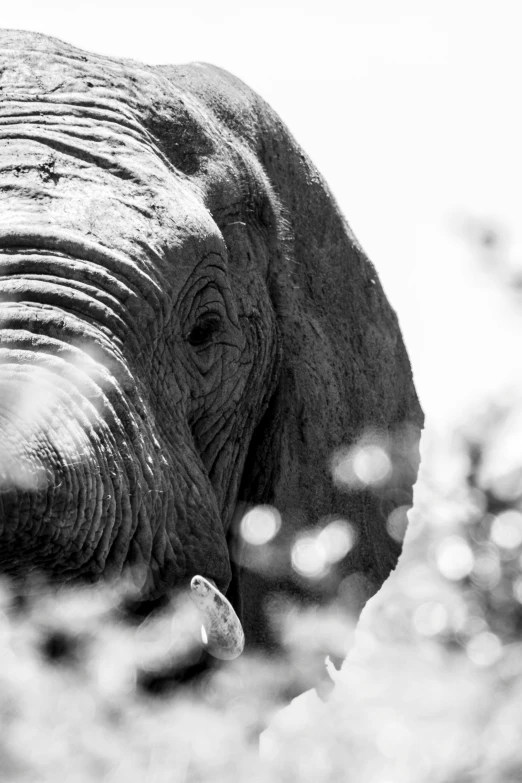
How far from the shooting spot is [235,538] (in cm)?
302

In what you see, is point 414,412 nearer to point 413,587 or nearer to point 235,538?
point 235,538

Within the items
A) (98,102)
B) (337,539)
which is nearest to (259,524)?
(337,539)

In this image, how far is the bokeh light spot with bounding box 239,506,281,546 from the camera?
119 inches

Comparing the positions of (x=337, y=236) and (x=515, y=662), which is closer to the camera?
(x=515, y=662)

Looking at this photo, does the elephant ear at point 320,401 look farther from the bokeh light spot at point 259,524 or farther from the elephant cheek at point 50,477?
the elephant cheek at point 50,477

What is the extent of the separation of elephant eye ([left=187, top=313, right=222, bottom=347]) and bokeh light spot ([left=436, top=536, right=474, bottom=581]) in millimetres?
1199

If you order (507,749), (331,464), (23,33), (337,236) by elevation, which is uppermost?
(23,33)

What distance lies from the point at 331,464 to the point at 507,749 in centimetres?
237

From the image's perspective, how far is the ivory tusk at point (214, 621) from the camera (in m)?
2.22

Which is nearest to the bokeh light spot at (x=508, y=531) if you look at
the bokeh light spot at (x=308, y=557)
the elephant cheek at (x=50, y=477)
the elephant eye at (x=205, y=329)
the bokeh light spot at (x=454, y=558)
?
the bokeh light spot at (x=454, y=558)

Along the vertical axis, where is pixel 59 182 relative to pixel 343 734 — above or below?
above

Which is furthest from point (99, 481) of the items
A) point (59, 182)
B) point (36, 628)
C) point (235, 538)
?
point (235, 538)

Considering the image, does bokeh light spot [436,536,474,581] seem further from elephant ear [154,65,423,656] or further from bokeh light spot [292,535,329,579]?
bokeh light spot [292,535,329,579]

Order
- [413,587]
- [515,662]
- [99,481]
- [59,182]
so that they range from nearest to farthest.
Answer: [515,662] < [413,587] < [99,481] < [59,182]
